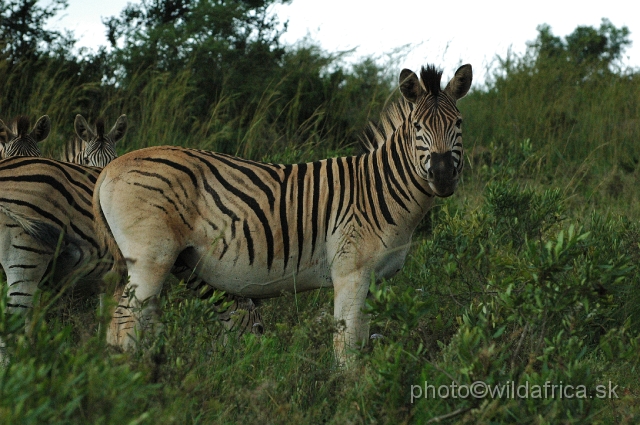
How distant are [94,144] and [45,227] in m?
3.08

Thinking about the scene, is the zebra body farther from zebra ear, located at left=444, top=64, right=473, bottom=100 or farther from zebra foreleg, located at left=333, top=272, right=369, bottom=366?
zebra ear, located at left=444, top=64, right=473, bottom=100

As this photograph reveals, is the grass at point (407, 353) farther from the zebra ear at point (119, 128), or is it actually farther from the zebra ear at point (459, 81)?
the zebra ear at point (119, 128)

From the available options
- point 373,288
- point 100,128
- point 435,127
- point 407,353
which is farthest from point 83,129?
point 407,353

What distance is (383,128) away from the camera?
5.70 m

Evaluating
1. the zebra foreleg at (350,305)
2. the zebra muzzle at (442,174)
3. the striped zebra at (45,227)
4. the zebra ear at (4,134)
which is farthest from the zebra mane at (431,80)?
the zebra ear at (4,134)

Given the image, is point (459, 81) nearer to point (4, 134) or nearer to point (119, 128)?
point (119, 128)

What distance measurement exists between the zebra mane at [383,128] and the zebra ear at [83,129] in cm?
334

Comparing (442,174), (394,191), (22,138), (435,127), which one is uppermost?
(22,138)

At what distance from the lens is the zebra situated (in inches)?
289

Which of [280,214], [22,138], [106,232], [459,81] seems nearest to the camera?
[106,232]

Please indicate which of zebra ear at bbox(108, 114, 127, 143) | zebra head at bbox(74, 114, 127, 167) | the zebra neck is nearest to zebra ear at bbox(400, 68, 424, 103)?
the zebra neck

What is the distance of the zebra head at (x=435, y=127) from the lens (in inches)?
192

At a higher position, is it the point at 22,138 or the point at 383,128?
the point at 22,138

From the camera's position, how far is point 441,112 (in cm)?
503
